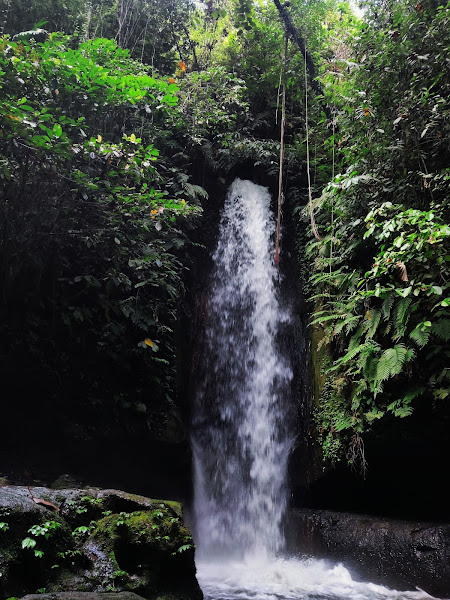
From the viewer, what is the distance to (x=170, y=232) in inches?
324

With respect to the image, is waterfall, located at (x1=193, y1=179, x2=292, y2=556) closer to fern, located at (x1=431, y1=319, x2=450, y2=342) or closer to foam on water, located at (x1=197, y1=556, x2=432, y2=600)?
foam on water, located at (x1=197, y1=556, x2=432, y2=600)

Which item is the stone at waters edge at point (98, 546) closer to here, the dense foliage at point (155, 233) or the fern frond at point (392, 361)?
the dense foliage at point (155, 233)

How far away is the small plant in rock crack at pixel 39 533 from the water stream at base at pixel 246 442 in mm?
2555

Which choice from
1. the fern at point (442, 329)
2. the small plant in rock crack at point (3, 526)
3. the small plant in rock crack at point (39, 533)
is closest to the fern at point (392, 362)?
the fern at point (442, 329)

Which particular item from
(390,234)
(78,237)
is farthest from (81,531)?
(390,234)

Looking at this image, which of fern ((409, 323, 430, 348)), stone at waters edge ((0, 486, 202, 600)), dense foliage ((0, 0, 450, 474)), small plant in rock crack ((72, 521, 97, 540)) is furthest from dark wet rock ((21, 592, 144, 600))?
fern ((409, 323, 430, 348))

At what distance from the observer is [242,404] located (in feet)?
25.0

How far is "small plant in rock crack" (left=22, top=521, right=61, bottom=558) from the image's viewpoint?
2756 millimetres

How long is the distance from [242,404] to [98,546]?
455 centimetres

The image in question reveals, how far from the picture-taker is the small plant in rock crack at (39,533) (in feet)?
9.04

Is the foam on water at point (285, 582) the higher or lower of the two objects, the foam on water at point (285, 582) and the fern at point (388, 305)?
the lower

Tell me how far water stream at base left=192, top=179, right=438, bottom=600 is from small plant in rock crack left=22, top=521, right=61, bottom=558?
2555mm

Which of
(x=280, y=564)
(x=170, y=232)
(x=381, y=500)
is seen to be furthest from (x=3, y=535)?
(x=170, y=232)

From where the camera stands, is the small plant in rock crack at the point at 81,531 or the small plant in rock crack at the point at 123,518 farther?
the small plant in rock crack at the point at 123,518
